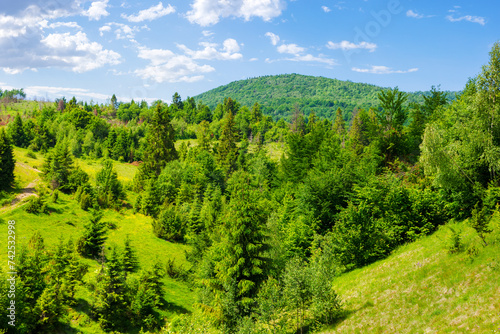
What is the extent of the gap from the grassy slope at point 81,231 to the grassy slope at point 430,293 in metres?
19.3

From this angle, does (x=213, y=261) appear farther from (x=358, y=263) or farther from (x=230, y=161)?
(x=230, y=161)

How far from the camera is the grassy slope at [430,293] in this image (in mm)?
14898

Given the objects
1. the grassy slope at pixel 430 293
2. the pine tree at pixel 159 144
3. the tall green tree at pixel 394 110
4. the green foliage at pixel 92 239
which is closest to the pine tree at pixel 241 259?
the grassy slope at pixel 430 293

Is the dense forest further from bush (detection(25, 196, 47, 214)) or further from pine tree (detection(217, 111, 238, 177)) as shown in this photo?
pine tree (detection(217, 111, 238, 177))

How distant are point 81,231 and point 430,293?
42.6 m

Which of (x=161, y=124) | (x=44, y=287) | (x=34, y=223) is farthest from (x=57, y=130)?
(x=44, y=287)

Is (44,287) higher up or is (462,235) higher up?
(462,235)

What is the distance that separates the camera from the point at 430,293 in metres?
18.0

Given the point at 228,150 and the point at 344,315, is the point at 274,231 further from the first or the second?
the point at 228,150

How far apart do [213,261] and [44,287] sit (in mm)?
13954

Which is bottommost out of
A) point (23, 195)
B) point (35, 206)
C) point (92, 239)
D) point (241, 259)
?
point (92, 239)

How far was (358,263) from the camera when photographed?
93.4ft

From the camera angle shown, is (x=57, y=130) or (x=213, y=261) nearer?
(x=213, y=261)

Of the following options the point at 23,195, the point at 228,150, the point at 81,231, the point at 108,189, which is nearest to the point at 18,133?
the point at 108,189
